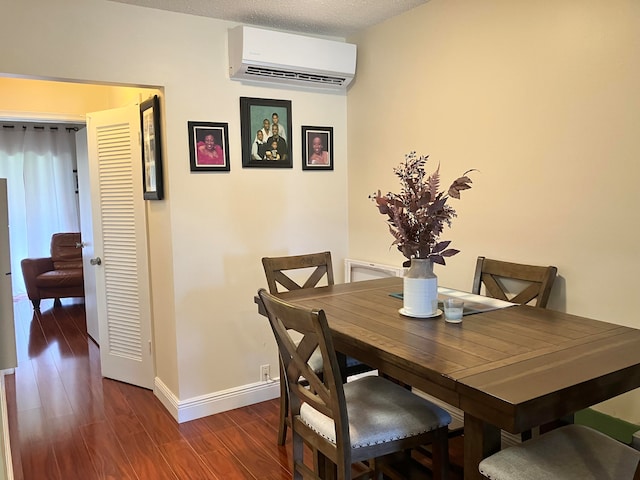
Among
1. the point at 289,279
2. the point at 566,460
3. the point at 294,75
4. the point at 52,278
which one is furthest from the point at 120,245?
the point at 52,278

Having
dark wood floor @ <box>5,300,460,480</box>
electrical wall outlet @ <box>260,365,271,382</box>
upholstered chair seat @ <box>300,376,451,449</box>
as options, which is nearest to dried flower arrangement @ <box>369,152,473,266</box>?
upholstered chair seat @ <box>300,376,451,449</box>

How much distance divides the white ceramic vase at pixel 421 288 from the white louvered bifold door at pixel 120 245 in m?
2.03

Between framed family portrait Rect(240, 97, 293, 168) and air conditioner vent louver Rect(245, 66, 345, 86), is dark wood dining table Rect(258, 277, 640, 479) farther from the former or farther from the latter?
air conditioner vent louver Rect(245, 66, 345, 86)

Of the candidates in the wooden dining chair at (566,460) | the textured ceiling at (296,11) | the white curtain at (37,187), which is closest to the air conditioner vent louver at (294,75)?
the textured ceiling at (296,11)

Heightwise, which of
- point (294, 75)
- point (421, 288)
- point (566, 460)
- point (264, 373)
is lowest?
point (264, 373)

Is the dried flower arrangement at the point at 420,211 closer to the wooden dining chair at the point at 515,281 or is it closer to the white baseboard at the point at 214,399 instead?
the wooden dining chair at the point at 515,281

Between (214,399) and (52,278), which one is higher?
(52,278)

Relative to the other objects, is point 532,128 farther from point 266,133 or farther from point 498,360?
point 266,133

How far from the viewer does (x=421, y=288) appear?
77.5 inches

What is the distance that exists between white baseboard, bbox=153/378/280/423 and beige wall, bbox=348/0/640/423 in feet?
3.89

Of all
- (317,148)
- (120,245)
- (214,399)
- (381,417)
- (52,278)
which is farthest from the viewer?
(52,278)

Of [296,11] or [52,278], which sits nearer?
[296,11]

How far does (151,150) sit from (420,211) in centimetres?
190

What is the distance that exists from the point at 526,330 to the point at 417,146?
152 cm
